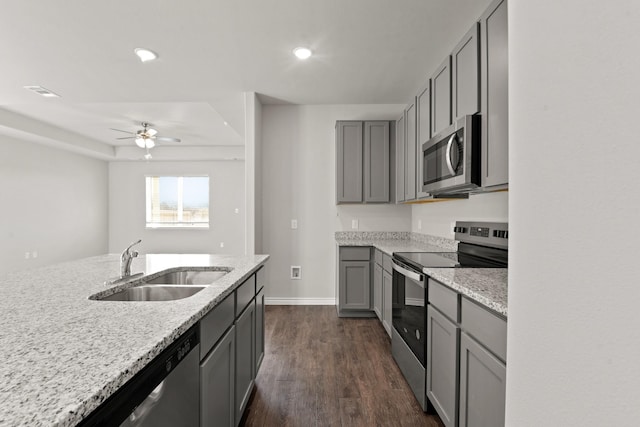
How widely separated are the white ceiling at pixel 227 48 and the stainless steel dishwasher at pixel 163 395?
2.19m

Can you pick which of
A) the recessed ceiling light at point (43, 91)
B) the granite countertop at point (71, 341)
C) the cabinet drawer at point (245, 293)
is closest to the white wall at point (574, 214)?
the granite countertop at point (71, 341)

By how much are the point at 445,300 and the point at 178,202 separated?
816 centimetres

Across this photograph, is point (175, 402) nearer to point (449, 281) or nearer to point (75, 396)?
point (75, 396)

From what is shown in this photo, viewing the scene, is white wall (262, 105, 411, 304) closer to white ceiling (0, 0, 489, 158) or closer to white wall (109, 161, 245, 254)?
white ceiling (0, 0, 489, 158)

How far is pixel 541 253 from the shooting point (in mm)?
494

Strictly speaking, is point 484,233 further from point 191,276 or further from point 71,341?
point 71,341

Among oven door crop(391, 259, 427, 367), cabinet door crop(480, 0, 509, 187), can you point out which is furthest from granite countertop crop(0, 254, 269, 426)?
cabinet door crop(480, 0, 509, 187)

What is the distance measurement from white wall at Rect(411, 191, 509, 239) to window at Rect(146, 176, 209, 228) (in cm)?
613

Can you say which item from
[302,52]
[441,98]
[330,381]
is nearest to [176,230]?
[302,52]

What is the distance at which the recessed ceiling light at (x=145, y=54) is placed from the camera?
107 inches

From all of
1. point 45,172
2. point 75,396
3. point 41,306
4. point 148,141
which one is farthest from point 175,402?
point 45,172

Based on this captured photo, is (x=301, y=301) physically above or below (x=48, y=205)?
below

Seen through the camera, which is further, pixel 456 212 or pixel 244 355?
pixel 456 212

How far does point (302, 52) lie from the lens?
9.02 ft
